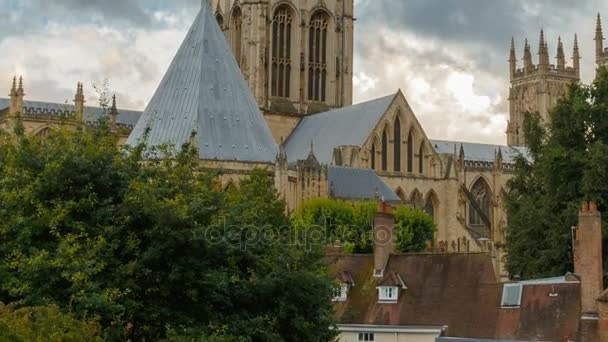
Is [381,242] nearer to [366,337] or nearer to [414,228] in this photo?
[366,337]

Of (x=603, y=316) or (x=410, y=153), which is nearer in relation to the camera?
(x=603, y=316)

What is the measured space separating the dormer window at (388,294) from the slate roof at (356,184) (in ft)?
92.9

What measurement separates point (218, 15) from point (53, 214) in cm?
6732

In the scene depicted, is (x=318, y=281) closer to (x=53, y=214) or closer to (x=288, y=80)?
(x=53, y=214)

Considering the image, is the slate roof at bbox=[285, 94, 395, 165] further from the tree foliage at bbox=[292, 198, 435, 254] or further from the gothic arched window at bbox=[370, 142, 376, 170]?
the tree foliage at bbox=[292, 198, 435, 254]

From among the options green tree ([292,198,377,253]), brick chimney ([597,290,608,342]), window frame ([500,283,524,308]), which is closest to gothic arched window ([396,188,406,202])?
green tree ([292,198,377,253])

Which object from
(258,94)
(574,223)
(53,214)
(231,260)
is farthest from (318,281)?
(258,94)

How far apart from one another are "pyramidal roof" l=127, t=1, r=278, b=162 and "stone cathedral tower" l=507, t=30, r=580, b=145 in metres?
64.0

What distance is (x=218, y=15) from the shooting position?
298 feet

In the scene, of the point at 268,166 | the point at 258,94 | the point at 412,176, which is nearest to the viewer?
the point at 268,166

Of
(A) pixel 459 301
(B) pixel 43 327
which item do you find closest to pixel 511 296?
(A) pixel 459 301

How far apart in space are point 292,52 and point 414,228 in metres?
28.6

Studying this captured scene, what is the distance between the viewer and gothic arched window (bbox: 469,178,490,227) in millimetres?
82625

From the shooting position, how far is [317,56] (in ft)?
291
